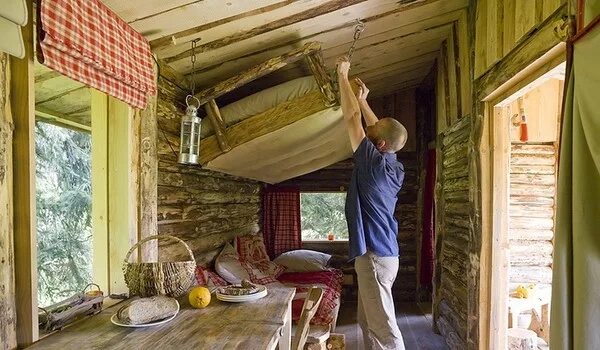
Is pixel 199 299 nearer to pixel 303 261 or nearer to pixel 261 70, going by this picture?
pixel 261 70

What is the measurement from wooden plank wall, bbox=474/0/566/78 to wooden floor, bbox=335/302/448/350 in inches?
105

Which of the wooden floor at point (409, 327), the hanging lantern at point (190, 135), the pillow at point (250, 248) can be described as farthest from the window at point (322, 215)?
the hanging lantern at point (190, 135)

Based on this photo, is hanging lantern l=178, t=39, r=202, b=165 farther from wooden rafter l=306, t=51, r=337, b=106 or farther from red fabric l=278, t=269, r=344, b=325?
red fabric l=278, t=269, r=344, b=325

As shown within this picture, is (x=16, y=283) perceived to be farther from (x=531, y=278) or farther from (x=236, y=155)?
(x=531, y=278)

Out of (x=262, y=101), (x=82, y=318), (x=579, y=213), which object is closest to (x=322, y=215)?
(x=262, y=101)

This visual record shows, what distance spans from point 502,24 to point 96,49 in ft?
7.67

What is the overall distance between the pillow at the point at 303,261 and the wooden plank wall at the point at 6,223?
13.1 feet

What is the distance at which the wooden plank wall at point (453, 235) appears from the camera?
11.9 feet

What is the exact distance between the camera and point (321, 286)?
4418 millimetres

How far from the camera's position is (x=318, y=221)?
6371 mm

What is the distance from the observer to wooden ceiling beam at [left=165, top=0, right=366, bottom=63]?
8.57 feet

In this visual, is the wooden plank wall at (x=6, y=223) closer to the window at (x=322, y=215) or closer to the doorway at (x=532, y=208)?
the doorway at (x=532, y=208)

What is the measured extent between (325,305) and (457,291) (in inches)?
47.0

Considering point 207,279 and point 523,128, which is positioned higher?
point 523,128
